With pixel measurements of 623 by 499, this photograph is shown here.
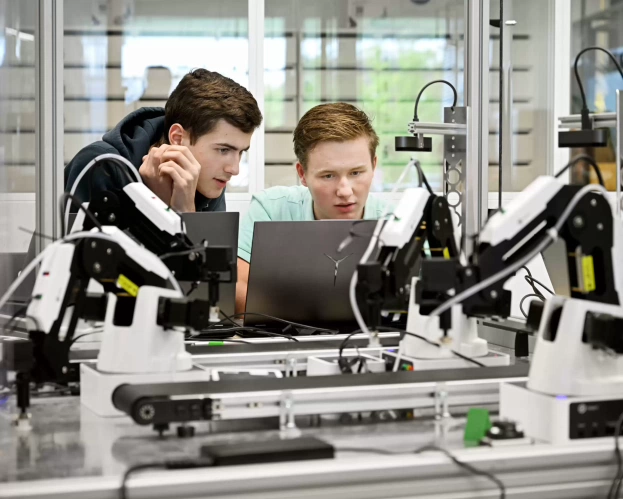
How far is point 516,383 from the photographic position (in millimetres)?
1379

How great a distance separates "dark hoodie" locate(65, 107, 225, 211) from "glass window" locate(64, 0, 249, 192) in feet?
6.84

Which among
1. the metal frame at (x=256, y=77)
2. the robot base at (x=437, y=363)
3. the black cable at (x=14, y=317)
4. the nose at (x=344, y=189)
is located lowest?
the robot base at (x=437, y=363)

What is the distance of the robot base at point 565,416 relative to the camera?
127 cm

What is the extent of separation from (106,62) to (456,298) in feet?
13.9

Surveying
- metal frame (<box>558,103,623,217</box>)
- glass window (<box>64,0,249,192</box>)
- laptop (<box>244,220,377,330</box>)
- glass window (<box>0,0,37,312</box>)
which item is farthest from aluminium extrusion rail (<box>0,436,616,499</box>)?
glass window (<box>64,0,249,192</box>)

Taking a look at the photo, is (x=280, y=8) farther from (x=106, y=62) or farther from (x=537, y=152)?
(x=537, y=152)

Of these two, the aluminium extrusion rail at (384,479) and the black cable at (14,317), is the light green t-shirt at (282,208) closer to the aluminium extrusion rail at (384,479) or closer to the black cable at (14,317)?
the black cable at (14,317)

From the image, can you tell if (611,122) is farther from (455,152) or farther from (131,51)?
(131,51)

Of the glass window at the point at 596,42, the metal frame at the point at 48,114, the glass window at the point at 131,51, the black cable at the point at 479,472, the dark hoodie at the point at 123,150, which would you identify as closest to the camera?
the black cable at the point at 479,472

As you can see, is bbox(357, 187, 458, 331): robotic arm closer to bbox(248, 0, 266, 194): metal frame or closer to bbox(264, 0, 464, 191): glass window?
bbox(248, 0, 266, 194): metal frame

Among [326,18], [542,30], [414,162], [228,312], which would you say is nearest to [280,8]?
[326,18]

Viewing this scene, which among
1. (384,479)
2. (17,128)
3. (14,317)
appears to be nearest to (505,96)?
(17,128)

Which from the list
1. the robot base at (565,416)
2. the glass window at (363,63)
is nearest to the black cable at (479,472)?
the robot base at (565,416)

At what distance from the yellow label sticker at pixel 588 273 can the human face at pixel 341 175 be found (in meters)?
1.39
